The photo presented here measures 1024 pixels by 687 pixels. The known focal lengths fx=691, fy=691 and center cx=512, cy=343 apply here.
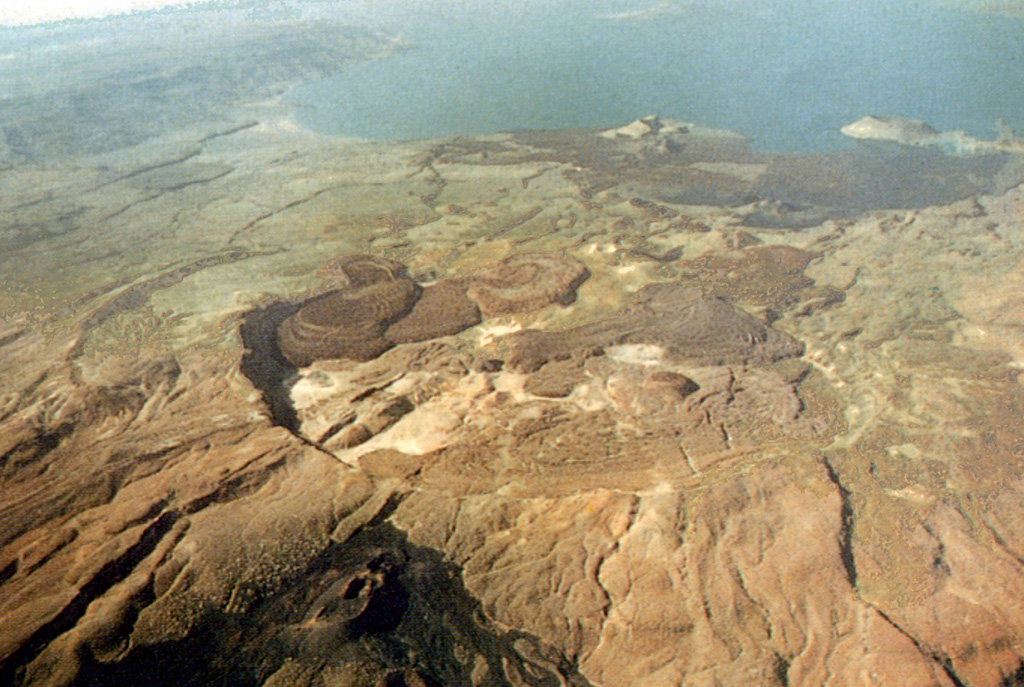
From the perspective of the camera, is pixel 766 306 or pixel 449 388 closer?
pixel 449 388

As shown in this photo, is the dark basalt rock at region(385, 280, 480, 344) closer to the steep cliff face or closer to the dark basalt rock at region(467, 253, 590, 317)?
the steep cliff face

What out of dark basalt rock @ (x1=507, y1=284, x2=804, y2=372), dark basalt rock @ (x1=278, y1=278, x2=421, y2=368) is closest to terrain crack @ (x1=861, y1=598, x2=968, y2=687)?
dark basalt rock @ (x1=507, y1=284, x2=804, y2=372)

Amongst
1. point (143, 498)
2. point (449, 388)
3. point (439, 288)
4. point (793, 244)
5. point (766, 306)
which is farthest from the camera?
point (793, 244)

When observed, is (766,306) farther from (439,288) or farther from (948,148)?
(948,148)

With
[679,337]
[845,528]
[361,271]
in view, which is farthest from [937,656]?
[361,271]

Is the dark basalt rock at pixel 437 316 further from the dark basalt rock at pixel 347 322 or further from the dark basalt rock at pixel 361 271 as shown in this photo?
the dark basalt rock at pixel 361 271

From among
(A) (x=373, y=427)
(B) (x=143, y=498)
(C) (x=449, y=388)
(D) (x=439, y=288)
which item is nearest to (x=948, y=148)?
(D) (x=439, y=288)
